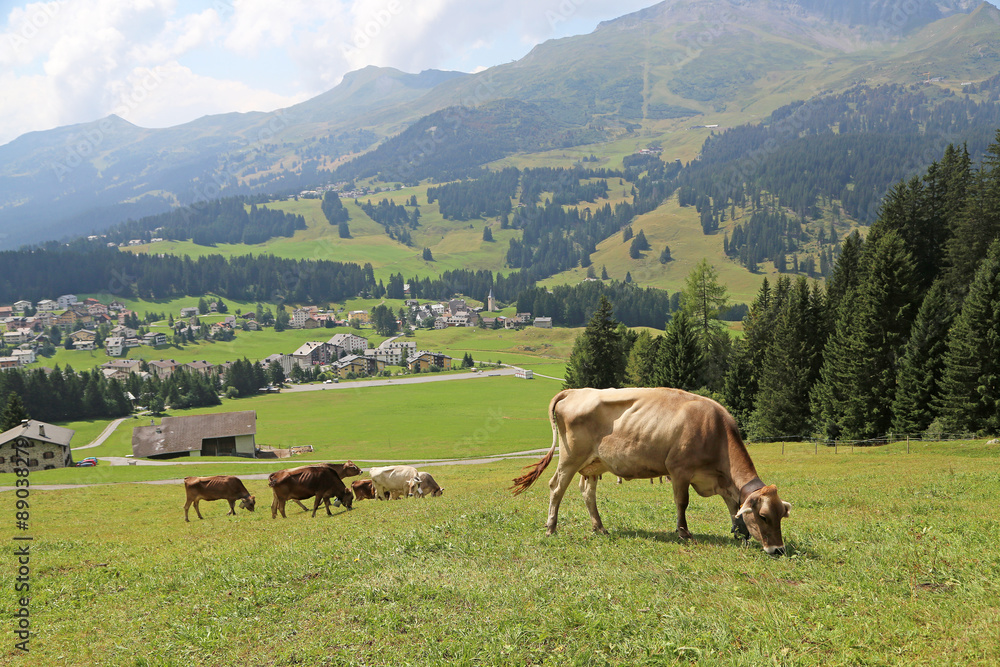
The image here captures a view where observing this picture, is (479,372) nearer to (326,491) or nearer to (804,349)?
(804,349)

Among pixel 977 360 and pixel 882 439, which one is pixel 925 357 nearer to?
pixel 977 360

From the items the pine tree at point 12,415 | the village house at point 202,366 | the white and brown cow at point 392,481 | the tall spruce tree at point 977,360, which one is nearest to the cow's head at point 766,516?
the white and brown cow at point 392,481

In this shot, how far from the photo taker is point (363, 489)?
3061 cm

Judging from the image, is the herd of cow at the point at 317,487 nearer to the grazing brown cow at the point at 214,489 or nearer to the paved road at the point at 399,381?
the grazing brown cow at the point at 214,489

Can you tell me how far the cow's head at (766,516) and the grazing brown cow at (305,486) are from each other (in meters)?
16.4

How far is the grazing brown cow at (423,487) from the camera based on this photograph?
28362 mm

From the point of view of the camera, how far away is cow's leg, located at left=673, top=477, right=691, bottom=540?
1165 centimetres

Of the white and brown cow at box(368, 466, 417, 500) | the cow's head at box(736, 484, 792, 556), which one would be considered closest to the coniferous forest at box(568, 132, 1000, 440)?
the white and brown cow at box(368, 466, 417, 500)

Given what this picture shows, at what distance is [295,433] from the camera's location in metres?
104

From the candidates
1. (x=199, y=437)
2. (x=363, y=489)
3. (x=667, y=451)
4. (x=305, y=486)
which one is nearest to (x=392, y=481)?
(x=363, y=489)

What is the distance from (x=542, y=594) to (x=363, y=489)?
2334 centimetres

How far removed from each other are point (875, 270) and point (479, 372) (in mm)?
135055

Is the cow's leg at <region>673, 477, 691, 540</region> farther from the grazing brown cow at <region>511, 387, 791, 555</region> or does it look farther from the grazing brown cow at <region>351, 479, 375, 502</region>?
the grazing brown cow at <region>351, 479, 375, 502</region>

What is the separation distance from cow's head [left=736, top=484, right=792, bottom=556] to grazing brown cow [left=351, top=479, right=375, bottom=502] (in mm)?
23154
